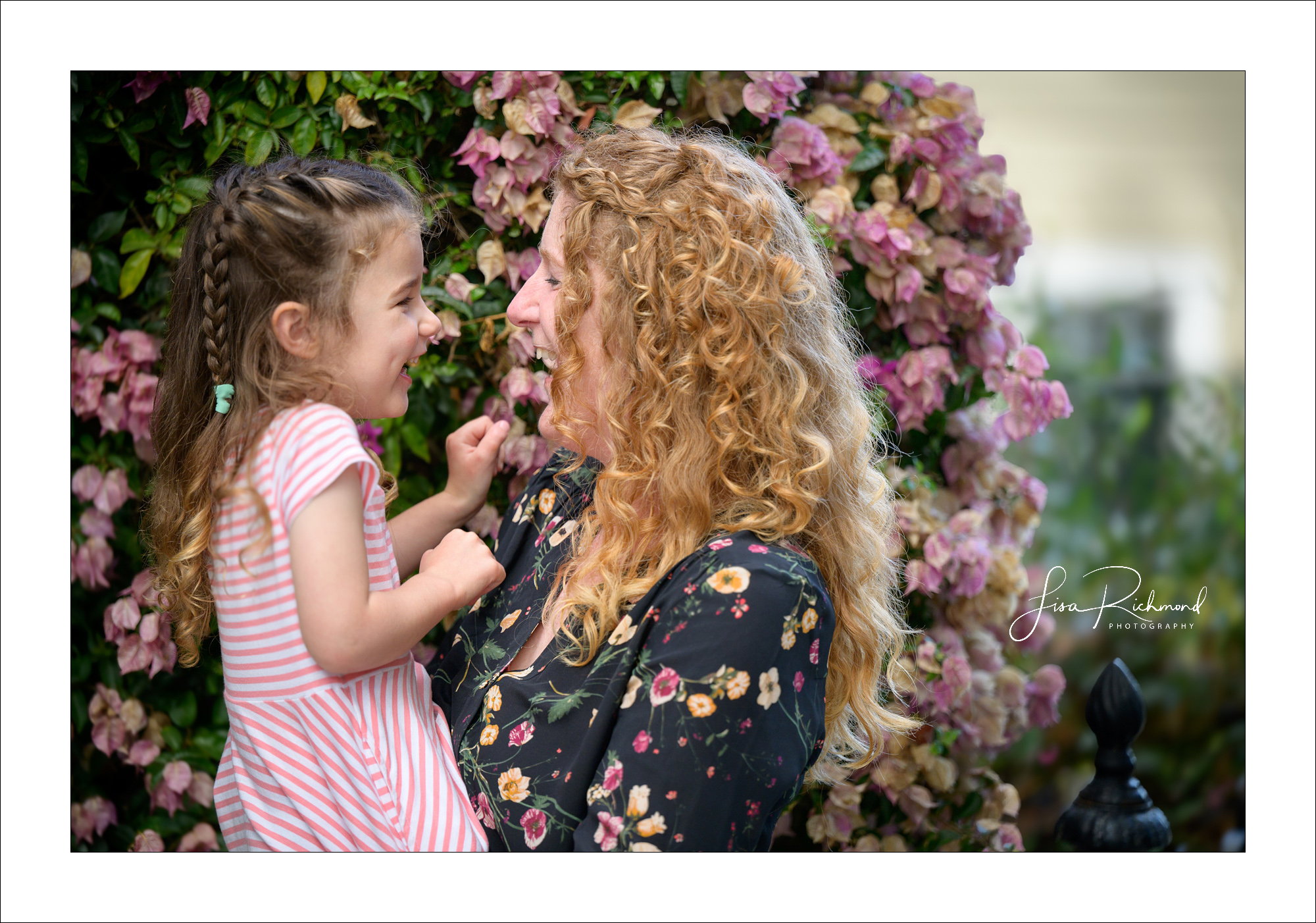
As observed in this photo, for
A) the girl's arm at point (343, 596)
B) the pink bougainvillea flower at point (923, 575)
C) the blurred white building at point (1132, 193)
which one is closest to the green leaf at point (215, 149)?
the girl's arm at point (343, 596)

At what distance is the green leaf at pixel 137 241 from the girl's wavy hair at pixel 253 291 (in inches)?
22.0

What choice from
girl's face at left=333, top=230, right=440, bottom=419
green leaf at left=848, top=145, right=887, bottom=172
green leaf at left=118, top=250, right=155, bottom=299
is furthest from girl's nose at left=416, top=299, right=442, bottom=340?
green leaf at left=848, top=145, right=887, bottom=172

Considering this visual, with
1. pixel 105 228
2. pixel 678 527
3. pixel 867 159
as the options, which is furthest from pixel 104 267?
pixel 867 159

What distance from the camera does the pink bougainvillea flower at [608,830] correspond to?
44.4 inches

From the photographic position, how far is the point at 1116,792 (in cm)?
149

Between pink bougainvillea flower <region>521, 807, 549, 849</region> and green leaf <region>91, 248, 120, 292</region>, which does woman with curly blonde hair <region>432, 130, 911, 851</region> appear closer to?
pink bougainvillea flower <region>521, 807, 549, 849</region>

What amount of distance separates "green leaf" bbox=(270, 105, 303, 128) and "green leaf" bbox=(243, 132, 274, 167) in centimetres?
2

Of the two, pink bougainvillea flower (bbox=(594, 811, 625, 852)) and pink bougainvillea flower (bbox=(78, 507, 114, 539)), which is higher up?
pink bougainvillea flower (bbox=(78, 507, 114, 539))

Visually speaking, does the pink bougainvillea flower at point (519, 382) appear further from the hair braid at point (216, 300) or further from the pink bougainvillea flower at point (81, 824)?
the pink bougainvillea flower at point (81, 824)

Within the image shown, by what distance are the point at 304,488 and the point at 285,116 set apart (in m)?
0.88

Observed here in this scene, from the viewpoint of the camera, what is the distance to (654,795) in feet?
3.65

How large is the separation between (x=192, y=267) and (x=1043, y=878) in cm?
152

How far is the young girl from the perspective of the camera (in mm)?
1180
